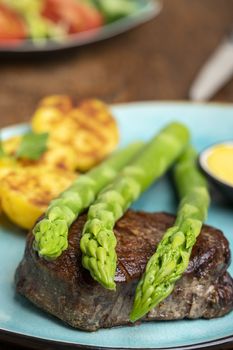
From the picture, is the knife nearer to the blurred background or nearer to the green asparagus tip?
the blurred background

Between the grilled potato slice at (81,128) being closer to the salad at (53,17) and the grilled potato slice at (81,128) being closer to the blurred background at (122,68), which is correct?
the blurred background at (122,68)

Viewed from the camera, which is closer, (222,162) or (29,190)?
(29,190)

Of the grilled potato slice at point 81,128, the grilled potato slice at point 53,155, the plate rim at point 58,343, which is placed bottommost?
the plate rim at point 58,343

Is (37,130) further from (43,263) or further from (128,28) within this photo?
(128,28)

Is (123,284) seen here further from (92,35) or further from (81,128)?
(92,35)

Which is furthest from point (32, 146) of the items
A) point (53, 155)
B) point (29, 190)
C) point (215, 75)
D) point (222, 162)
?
point (215, 75)

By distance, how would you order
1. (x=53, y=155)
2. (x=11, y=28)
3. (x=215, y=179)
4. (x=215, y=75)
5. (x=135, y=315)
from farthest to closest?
(x=11, y=28) < (x=215, y=75) < (x=53, y=155) < (x=215, y=179) < (x=135, y=315)

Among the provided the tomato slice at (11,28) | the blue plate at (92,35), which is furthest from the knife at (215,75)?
the tomato slice at (11,28)
